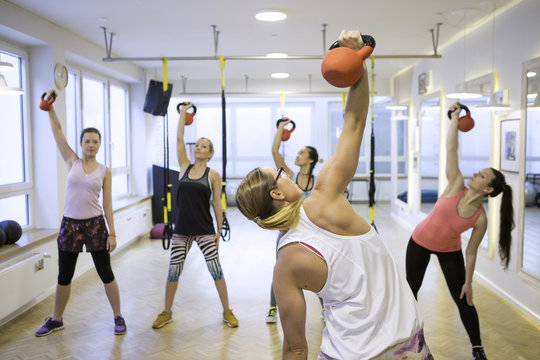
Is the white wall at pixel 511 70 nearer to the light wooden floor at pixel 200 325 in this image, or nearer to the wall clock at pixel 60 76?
the light wooden floor at pixel 200 325

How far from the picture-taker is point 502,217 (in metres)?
3.16

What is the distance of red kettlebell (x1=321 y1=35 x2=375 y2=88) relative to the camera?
120 cm

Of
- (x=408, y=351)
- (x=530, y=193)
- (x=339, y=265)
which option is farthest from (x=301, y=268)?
(x=530, y=193)

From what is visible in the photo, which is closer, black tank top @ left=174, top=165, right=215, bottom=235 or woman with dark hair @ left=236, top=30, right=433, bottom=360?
woman with dark hair @ left=236, top=30, right=433, bottom=360

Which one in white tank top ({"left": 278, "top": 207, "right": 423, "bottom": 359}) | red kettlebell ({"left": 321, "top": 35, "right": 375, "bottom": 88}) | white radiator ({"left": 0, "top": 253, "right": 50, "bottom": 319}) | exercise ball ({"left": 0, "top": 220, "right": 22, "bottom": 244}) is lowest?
white radiator ({"left": 0, "top": 253, "right": 50, "bottom": 319})

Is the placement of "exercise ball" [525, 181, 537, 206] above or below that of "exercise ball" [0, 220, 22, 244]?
above

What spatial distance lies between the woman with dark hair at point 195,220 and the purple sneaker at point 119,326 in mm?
230

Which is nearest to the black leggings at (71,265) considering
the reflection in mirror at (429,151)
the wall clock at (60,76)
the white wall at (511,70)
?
the wall clock at (60,76)

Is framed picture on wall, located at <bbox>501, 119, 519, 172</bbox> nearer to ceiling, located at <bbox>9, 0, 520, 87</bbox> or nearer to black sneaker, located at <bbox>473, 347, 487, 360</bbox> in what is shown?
ceiling, located at <bbox>9, 0, 520, 87</bbox>

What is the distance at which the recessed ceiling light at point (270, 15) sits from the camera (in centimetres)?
425

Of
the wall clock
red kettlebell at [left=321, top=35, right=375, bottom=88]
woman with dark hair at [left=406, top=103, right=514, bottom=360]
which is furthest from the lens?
the wall clock

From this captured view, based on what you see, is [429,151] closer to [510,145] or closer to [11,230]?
[510,145]

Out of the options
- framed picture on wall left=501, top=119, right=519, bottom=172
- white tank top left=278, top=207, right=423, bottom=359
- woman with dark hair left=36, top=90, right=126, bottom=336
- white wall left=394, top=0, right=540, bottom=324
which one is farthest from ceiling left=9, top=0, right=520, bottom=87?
white tank top left=278, top=207, right=423, bottom=359

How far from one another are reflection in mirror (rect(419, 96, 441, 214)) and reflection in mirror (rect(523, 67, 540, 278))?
2.40 metres
